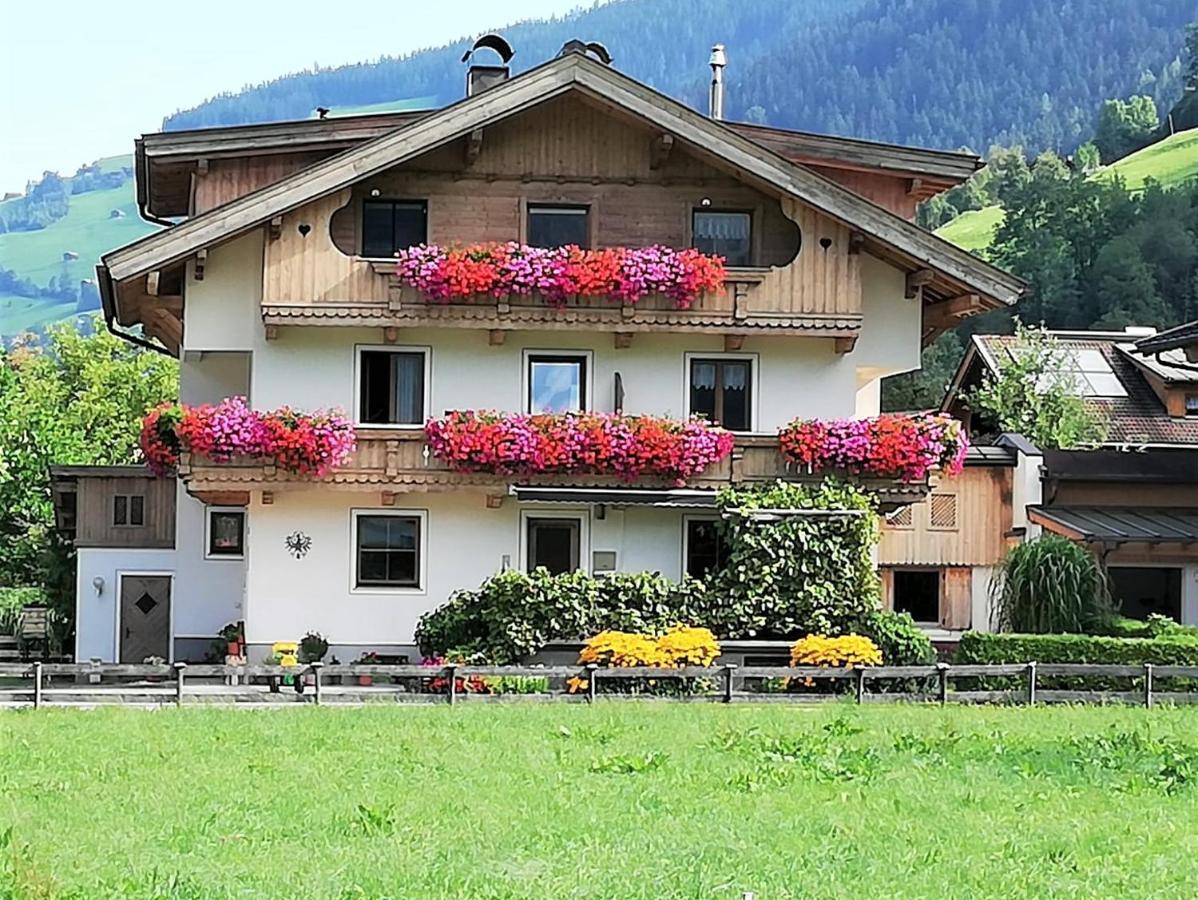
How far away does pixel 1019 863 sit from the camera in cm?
1227

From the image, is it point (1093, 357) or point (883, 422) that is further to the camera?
point (1093, 357)

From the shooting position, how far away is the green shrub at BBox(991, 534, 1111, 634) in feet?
105

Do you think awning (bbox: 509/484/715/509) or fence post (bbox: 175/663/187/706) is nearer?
fence post (bbox: 175/663/187/706)

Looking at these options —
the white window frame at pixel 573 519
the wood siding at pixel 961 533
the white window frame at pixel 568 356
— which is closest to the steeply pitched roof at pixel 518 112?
the white window frame at pixel 568 356

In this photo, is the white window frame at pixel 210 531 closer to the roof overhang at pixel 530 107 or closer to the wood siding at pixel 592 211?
the roof overhang at pixel 530 107

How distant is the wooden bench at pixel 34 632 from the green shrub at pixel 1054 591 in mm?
19146

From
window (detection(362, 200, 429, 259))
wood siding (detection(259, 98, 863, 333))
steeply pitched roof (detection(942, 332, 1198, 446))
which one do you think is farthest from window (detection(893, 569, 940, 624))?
window (detection(362, 200, 429, 259))

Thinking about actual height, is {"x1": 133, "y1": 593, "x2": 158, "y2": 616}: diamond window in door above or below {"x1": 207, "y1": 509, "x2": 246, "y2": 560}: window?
below

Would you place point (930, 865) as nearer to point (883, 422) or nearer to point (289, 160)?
point (883, 422)

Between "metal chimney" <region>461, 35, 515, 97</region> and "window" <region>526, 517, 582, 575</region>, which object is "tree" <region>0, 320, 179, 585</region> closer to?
"metal chimney" <region>461, 35, 515, 97</region>

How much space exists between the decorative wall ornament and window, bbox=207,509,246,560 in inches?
146

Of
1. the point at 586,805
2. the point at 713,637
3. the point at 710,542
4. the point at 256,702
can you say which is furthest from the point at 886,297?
the point at 586,805

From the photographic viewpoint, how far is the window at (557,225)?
105 ft

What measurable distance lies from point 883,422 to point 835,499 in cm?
157
